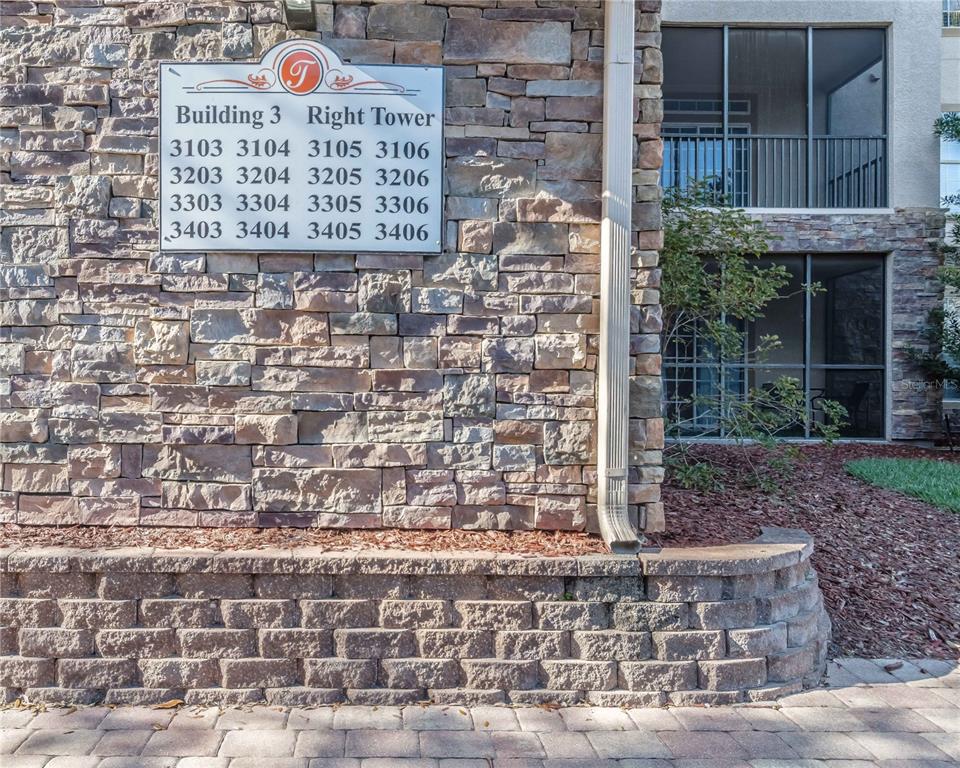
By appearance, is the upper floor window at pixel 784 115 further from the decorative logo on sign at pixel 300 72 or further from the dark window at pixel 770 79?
the decorative logo on sign at pixel 300 72

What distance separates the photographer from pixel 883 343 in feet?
29.8

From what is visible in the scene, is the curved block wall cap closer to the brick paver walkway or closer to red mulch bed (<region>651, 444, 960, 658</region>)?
red mulch bed (<region>651, 444, 960, 658</region>)

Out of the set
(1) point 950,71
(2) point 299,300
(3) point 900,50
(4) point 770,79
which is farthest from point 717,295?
(1) point 950,71

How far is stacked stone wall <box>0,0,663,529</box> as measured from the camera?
11.7 feet

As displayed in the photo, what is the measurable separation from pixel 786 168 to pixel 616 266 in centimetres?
693

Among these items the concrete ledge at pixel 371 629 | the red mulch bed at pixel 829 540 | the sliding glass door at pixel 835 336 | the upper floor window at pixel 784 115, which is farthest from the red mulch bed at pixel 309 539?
the upper floor window at pixel 784 115

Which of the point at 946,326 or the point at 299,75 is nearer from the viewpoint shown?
the point at 299,75

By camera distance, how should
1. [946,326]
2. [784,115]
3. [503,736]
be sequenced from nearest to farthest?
1. [503,736]
2. [946,326]
3. [784,115]

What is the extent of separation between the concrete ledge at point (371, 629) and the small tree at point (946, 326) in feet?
23.1

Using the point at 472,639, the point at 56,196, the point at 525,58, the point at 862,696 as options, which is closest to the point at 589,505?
the point at 472,639

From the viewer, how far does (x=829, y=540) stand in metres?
4.82

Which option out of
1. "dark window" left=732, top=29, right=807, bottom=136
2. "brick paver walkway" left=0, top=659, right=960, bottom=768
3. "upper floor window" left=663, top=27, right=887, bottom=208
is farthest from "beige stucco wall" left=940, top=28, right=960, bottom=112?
"brick paver walkway" left=0, top=659, right=960, bottom=768

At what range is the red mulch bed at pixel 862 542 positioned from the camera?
3.87 metres

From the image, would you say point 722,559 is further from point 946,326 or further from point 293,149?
point 946,326
